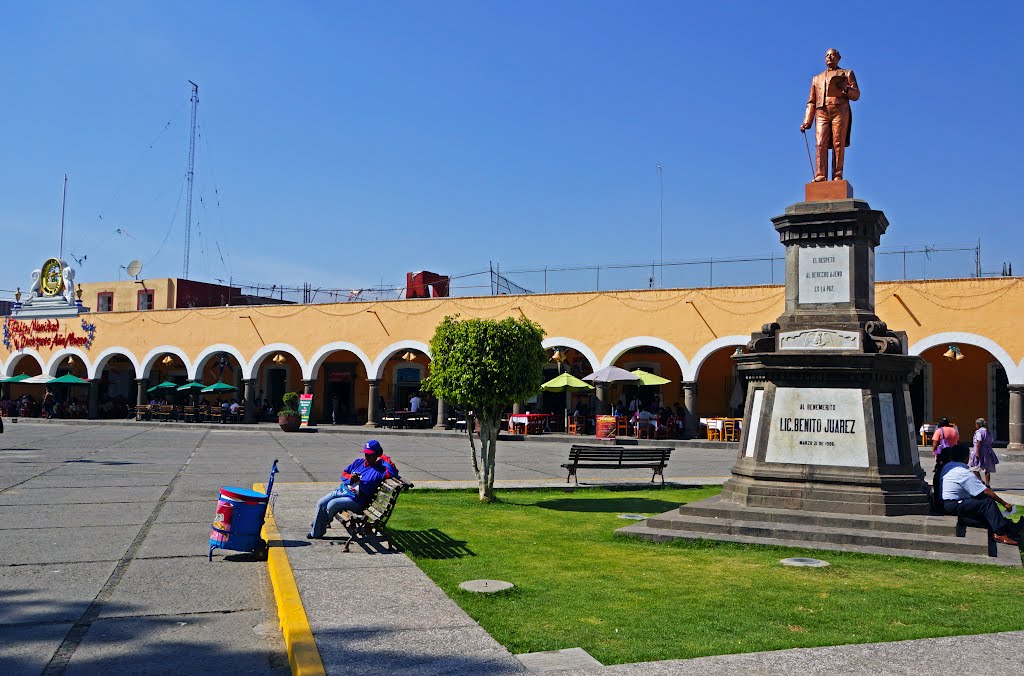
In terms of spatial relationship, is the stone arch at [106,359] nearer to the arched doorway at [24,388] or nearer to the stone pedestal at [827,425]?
the arched doorway at [24,388]

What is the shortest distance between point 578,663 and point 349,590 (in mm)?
2337

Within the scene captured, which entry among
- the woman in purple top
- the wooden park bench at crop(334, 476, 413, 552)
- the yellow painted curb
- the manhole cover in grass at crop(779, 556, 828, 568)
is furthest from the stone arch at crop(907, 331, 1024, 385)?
the yellow painted curb

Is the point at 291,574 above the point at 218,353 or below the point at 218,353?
below

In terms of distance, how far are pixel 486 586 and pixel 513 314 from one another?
23.5 metres

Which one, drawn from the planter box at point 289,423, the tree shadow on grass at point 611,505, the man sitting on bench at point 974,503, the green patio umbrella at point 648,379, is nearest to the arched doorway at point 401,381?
the planter box at point 289,423

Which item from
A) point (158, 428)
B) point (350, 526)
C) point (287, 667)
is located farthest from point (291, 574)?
point (158, 428)

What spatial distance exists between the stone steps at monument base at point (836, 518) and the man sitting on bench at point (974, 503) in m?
0.23

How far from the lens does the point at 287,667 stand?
5070 millimetres

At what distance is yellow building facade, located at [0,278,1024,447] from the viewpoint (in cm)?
2417

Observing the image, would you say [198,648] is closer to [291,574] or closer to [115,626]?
[115,626]

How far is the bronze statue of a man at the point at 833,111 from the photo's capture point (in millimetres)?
10641

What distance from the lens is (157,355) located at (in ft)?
126

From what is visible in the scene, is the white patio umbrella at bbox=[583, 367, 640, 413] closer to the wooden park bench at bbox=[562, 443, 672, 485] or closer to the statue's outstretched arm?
the wooden park bench at bbox=[562, 443, 672, 485]

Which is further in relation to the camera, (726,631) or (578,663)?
(726,631)
